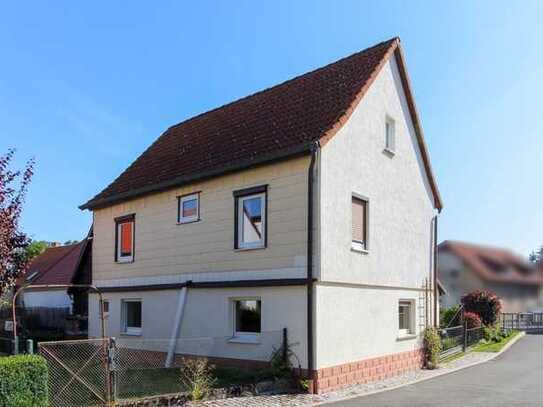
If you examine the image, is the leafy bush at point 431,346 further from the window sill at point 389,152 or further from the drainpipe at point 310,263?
the drainpipe at point 310,263

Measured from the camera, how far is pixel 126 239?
19906 mm

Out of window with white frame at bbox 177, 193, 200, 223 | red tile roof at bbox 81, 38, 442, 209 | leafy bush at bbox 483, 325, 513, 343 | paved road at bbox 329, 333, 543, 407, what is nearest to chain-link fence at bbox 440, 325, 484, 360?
leafy bush at bbox 483, 325, 513, 343

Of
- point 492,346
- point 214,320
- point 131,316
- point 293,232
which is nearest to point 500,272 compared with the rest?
point 293,232

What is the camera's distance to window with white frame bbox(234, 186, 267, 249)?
14898mm

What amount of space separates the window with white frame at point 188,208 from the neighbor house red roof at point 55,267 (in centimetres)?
887

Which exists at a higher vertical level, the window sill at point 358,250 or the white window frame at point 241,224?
the white window frame at point 241,224

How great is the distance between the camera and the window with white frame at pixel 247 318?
48.4 feet

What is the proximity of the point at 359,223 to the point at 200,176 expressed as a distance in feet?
15.3

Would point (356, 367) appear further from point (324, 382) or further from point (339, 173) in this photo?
point (339, 173)

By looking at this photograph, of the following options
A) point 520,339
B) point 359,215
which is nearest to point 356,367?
point 359,215

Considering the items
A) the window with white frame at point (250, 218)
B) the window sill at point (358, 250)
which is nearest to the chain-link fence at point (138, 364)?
the window with white frame at point (250, 218)

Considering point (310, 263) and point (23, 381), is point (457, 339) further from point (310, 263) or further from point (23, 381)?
point (23, 381)

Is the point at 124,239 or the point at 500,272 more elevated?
Answer: the point at 124,239

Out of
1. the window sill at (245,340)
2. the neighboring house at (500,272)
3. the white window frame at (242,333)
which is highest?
the neighboring house at (500,272)
